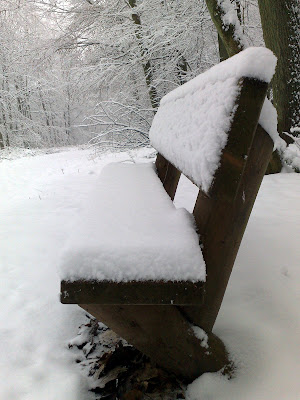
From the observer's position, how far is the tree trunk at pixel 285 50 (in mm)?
2846

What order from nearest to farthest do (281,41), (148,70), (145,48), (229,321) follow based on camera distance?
(229,321) → (281,41) → (145,48) → (148,70)

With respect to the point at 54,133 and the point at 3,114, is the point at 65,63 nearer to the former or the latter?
the point at 3,114

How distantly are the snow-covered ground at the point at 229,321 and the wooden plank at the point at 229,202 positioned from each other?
0.19m

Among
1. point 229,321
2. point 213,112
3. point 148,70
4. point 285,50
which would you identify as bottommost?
point 229,321

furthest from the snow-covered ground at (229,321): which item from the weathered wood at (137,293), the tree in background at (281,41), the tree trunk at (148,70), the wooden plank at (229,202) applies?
the tree trunk at (148,70)

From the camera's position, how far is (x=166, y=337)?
874mm

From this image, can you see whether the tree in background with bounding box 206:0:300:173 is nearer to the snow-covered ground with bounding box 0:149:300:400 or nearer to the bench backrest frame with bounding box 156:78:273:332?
the snow-covered ground with bounding box 0:149:300:400

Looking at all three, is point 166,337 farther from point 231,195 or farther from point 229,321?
point 231,195

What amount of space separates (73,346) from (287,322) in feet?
2.80

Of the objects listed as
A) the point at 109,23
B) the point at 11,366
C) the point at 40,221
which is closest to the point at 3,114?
the point at 109,23

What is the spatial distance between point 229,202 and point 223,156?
15 centimetres

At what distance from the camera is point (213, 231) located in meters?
0.82

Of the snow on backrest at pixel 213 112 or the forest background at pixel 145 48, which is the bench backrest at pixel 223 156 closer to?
the snow on backrest at pixel 213 112

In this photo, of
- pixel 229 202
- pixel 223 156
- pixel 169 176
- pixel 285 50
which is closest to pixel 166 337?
pixel 229 202
